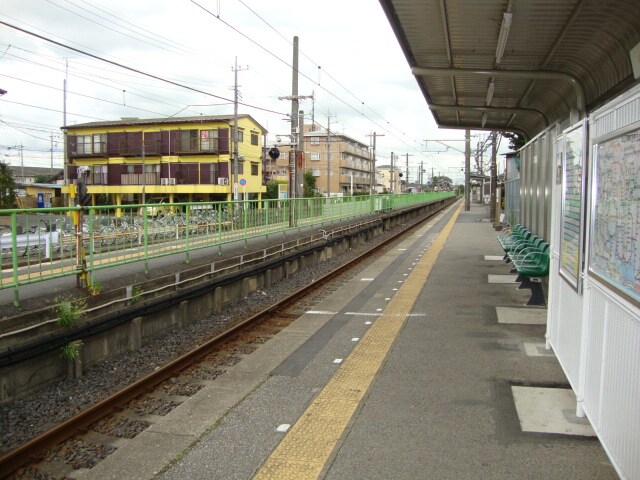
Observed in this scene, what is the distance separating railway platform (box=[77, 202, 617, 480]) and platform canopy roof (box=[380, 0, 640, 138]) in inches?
137

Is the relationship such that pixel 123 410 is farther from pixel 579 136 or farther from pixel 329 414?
pixel 579 136

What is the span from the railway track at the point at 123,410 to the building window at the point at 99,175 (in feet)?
136

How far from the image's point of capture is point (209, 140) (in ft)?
143

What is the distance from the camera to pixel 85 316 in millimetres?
6453

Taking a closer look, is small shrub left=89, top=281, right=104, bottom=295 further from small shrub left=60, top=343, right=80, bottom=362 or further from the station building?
the station building

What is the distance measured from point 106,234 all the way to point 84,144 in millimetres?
42663

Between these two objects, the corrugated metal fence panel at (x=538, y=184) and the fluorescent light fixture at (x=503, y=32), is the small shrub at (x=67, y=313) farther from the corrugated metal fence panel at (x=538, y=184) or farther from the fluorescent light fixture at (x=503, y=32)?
the corrugated metal fence panel at (x=538, y=184)

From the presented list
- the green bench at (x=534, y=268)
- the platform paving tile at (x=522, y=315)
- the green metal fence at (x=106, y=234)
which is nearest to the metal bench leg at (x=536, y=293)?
the green bench at (x=534, y=268)

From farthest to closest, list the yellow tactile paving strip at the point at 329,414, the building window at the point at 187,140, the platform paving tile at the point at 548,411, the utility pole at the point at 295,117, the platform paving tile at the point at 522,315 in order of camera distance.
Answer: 1. the building window at the point at 187,140
2. the utility pole at the point at 295,117
3. the platform paving tile at the point at 522,315
4. the platform paving tile at the point at 548,411
5. the yellow tactile paving strip at the point at 329,414

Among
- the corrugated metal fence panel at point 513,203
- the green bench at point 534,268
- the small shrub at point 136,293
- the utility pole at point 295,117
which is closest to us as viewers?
the small shrub at point 136,293

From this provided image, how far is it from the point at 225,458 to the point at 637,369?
2.74m

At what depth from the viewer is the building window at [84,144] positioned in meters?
46.0

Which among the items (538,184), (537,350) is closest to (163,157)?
(538,184)

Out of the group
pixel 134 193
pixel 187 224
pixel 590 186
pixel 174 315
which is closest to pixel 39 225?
pixel 174 315
